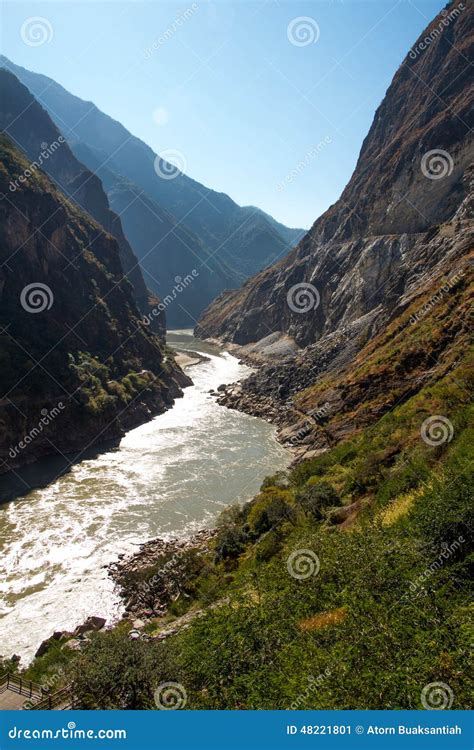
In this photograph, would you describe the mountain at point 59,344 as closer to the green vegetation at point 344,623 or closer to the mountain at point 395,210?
the green vegetation at point 344,623

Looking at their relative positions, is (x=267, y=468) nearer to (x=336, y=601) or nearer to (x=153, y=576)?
(x=153, y=576)

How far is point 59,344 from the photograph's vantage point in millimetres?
42031

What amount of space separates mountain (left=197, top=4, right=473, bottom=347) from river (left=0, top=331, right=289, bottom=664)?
22.4 meters

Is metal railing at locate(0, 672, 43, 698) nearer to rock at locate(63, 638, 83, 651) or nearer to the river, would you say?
rock at locate(63, 638, 83, 651)

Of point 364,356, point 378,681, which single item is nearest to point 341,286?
point 364,356

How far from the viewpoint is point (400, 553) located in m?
10.3

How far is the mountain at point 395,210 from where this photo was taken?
55188 millimetres

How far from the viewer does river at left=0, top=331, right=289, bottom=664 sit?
17547 mm

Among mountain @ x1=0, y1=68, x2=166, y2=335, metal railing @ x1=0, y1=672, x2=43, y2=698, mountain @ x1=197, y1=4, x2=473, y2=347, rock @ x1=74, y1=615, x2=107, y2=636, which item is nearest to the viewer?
metal railing @ x1=0, y1=672, x2=43, y2=698

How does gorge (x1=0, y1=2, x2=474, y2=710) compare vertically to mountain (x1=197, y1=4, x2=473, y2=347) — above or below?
below

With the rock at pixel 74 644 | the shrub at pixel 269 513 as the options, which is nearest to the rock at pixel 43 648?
the rock at pixel 74 644

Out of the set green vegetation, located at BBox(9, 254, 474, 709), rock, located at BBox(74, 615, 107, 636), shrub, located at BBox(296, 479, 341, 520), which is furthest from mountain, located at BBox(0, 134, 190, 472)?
shrub, located at BBox(296, 479, 341, 520)

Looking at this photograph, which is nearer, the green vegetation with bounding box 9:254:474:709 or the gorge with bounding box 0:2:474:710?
the green vegetation with bounding box 9:254:474:709

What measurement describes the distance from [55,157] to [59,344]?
88634 millimetres
